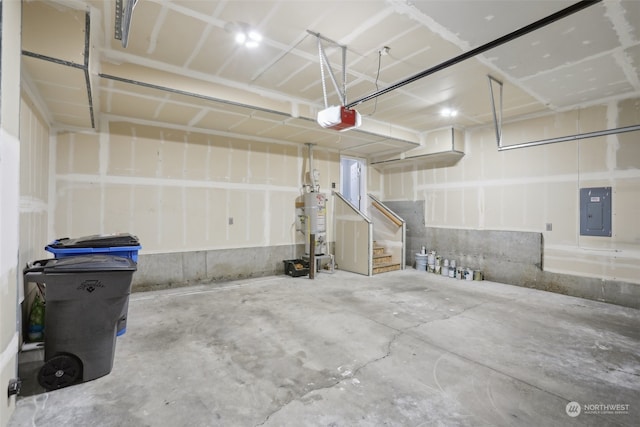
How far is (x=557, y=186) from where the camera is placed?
4.82 m

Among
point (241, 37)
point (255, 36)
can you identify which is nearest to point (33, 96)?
point (241, 37)

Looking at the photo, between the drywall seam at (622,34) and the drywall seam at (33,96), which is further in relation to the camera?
the drywall seam at (33,96)

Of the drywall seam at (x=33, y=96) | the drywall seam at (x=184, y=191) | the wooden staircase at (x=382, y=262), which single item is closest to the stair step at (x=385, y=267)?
the wooden staircase at (x=382, y=262)

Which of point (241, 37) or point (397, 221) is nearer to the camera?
point (241, 37)

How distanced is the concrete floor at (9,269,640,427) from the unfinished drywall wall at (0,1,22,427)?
39 cm

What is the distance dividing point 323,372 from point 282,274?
3840mm

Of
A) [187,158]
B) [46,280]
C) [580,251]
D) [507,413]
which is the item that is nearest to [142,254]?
[187,158]

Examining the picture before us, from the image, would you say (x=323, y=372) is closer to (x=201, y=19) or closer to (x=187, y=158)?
(x=201, y=19)

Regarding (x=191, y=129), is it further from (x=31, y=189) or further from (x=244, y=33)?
(x=244, y=33)

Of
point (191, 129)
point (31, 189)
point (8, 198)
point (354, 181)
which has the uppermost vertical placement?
point (191, 129)

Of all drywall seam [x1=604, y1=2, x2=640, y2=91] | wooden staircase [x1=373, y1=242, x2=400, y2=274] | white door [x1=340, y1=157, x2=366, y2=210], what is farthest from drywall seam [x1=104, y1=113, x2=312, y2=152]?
drywall seam [x1=604, y1=2, x2=640, y2=91]

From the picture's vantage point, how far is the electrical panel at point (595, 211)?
4.32 metres

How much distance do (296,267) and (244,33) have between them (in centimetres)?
411

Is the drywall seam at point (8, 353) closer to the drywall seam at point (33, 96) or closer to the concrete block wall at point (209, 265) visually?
the drywall seam at point (33, 96)
